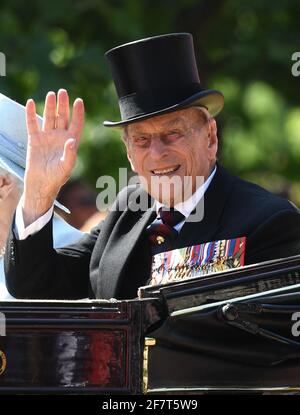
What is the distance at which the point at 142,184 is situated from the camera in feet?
14.0

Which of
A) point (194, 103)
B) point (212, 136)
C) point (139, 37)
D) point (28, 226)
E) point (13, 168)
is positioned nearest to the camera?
point (28, 226)

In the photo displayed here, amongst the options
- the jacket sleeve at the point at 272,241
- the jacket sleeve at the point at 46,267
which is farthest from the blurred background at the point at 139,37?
the jacket sleeve at the point at 272,241

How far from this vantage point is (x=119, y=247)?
4.32 meters

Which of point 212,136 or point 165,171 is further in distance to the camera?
point 212,136

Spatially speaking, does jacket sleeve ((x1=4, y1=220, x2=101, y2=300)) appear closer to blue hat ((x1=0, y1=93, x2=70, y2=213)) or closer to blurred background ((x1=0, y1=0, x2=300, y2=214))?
blue hat ((x1=0, y1=93, x2=70, y2=213))

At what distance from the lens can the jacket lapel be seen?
4215 millimetres

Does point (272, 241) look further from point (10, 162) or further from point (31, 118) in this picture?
Result: point (10, 162)

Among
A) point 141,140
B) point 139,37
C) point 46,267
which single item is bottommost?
point 46,267

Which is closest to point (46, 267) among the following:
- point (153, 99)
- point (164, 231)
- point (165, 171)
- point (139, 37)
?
point (164, 231)

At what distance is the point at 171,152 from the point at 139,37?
4.08m

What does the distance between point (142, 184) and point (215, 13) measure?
15.9 feet

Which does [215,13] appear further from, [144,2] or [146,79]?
[146,79]

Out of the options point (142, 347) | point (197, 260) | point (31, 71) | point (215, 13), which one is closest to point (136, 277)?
point (197, 260)

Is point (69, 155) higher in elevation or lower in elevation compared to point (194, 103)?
lower
